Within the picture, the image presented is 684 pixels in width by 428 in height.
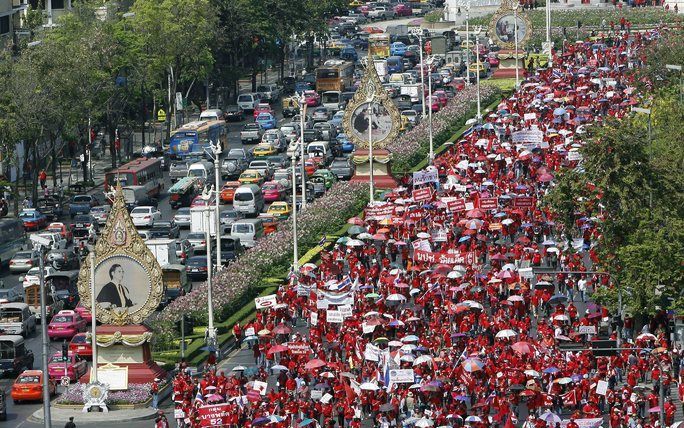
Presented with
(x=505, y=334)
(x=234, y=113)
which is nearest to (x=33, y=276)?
(x=505, y=334)

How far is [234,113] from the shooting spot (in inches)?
6102

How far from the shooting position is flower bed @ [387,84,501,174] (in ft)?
416

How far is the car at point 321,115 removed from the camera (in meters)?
147

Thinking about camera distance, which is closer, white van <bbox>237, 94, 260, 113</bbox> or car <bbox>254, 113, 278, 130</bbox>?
car <bbox>254, 113, 278, 130</bbox>

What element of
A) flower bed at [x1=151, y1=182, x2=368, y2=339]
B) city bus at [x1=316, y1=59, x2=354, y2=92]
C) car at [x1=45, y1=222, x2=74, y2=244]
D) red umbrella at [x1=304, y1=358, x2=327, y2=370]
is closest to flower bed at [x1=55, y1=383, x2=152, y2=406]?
flower bed at [x1=151, y1=182, x2=368, y2=339]

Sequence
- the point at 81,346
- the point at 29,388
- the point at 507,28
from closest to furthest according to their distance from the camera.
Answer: the point at 29,388
the point at 81,346
the point at 507,28

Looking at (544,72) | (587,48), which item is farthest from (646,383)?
(587,48)

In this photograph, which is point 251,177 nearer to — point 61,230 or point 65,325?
point 61,230

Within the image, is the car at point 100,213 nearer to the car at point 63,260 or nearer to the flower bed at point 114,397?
the car at point 63,260

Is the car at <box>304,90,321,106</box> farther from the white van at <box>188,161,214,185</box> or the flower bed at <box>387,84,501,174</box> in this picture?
the white van at <box>188,161,214,185</box>

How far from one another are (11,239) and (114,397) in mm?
31671

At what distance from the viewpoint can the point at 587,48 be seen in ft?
558

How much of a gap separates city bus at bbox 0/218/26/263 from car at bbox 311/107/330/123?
3736cm

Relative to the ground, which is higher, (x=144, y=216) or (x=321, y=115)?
(x=321, y=115)
